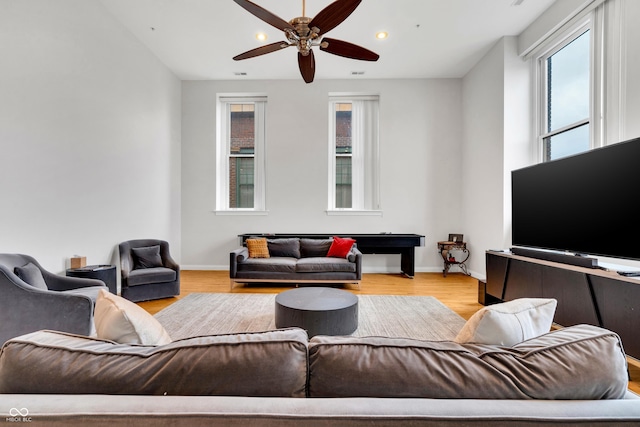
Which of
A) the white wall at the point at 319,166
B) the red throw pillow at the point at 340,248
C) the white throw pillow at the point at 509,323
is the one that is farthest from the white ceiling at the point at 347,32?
the white throw pillow at the point at 509,323

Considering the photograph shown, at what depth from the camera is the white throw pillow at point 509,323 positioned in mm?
877

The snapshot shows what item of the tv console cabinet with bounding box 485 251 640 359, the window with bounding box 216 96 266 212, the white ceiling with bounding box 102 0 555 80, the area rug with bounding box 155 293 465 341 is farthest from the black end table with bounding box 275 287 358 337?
the white ceiling with bounding box 102 0 555 80

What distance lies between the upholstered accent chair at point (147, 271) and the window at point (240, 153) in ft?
6.01

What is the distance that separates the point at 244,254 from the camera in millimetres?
4379

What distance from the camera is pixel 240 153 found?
5676 mm

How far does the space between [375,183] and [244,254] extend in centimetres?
284

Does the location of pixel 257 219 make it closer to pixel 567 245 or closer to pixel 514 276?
pixel 514 276

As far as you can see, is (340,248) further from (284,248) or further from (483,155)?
(483,155)

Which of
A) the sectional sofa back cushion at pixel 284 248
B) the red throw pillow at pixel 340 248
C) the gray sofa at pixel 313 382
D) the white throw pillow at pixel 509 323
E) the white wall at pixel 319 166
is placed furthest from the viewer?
the white wall at pixel 319 166

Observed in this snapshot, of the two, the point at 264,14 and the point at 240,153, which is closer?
the point at 264,14

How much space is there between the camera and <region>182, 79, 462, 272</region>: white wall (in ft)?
17.8

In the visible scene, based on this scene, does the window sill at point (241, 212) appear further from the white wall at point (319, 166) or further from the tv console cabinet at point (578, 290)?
the tv console cabinet at point (578, 290)

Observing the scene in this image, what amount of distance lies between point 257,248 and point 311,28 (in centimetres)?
320

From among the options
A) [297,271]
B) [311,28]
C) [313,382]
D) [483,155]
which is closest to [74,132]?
[311,28]
